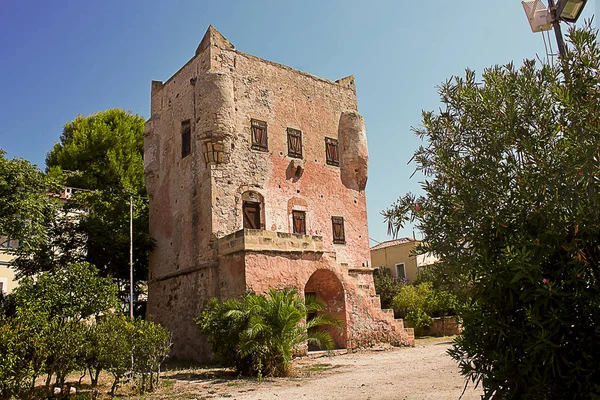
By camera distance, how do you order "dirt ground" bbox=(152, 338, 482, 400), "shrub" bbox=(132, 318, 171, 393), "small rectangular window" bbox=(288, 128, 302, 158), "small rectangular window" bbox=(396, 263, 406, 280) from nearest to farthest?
"dirt ground" bbox=(152, 338, 482, 400), "shrub" bbox=(132, 318, 171, 393), "small rectangular window" bbox=(288, 128, 302, 158), "small rectangular window" bbox=(396, 263, 406, 280)

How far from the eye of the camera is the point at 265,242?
1650cm

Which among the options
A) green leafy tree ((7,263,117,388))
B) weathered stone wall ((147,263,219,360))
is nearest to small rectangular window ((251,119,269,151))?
weathered stone wall ((147,263,219,360))

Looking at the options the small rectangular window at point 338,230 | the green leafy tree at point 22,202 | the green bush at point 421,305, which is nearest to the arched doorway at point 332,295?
the small rectangular window at point 338,230

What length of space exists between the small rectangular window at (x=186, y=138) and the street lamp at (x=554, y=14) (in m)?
15.9

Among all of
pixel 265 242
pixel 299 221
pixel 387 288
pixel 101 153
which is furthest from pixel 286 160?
pixel 101 153

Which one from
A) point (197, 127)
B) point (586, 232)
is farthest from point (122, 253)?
point (586, 232)

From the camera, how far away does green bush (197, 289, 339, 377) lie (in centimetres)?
1227

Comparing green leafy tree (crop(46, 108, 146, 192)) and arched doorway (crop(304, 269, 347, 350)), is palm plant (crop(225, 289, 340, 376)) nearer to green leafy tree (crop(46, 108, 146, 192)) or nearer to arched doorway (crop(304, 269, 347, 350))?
arched doorway (crop(304, 269, 347, 350))

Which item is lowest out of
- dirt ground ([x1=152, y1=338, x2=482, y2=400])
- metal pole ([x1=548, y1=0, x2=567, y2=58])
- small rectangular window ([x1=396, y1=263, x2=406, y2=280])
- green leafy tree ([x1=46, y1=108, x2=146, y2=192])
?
dirt ground ([x1=152, y1=338, x2=482, y2=400])

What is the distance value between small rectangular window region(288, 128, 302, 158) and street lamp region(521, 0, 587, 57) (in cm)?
1584

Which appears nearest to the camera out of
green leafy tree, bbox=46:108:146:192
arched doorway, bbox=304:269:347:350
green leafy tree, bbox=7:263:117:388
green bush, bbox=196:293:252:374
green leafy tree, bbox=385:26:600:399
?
green leafy tree, bbox=385:26:600:399

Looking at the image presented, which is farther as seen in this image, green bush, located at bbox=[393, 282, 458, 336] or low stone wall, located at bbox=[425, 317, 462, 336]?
green bush, located at bbox=[393, 282, 458, 336]

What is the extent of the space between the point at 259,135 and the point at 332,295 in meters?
6.89

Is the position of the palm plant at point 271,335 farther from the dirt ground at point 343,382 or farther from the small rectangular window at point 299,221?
the small rectangular window at point 299,221
